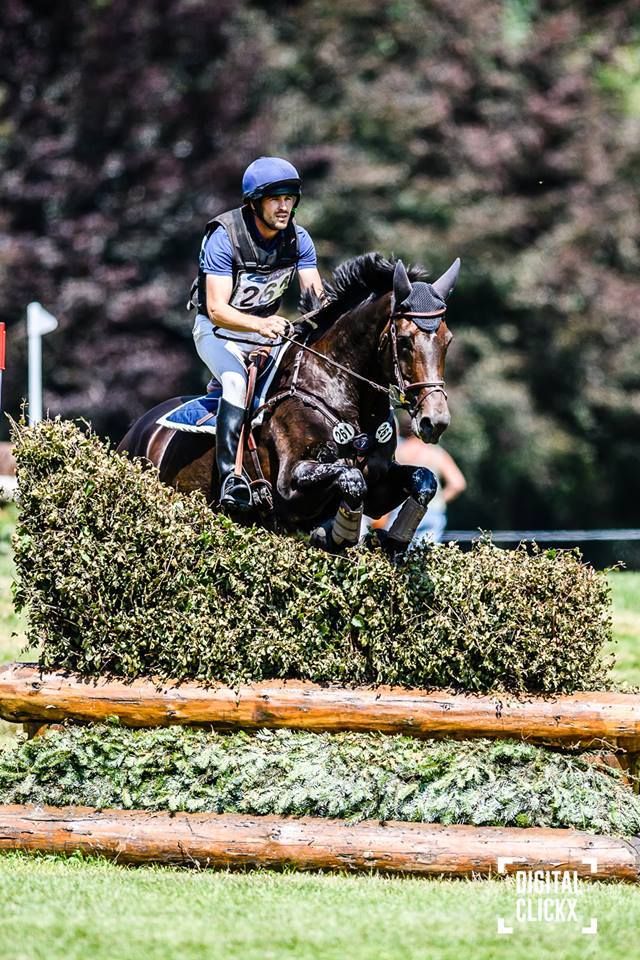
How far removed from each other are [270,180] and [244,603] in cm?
220

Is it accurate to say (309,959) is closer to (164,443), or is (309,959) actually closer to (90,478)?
(90,478)

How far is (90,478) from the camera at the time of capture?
688 cm

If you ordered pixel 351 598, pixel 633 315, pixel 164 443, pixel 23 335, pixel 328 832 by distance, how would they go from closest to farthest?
pixel 328 832 → pixel 351 598 → pixel 164 443 → pixel 23 335 → pixel 633 315

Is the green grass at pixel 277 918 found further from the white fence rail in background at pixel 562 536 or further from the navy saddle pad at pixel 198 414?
the white fence rail in background at pixel 562 536

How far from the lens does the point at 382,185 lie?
74.2 feet

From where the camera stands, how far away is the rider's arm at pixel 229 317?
725 centimetres

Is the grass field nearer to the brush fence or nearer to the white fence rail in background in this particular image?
the brush fence

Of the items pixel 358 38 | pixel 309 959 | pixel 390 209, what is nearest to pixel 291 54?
pixel 358 38

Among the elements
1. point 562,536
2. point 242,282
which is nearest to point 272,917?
point 242,282

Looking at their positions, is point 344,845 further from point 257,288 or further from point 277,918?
point 257,288

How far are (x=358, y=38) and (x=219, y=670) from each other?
18.8m

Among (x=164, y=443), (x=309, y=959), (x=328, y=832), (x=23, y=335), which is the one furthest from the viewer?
(x=23, y=335)

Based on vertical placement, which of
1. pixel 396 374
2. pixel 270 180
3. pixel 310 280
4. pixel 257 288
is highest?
pixel 270 180

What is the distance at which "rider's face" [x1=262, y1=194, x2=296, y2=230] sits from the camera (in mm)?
7328
